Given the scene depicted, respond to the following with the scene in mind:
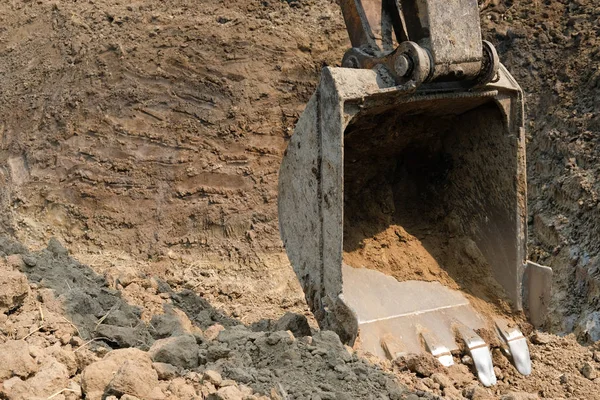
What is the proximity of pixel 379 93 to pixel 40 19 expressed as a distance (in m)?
5.14

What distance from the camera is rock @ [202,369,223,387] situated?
8.18ft

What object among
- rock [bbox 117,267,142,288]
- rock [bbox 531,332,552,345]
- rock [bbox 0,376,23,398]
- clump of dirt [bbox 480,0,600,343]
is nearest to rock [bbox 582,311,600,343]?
clump of dirt [bbox 480,0,600,343]

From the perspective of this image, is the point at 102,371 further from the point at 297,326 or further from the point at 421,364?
the point at 421,364

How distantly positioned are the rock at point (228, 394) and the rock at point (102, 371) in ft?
0.98

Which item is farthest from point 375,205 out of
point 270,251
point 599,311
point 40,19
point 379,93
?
point 40,19

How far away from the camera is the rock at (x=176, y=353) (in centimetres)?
270

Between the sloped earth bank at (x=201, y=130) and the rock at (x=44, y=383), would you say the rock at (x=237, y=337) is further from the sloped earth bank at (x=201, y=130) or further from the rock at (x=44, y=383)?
the sloped earth bank at (x=201, y=130)

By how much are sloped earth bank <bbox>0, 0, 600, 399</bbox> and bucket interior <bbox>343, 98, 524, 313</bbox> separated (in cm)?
119

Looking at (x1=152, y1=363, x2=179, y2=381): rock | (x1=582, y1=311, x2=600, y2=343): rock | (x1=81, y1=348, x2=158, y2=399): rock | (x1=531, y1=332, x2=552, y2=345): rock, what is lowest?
(x1=582, y1=311, x2=600, y2=343): rock

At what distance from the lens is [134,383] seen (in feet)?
7.59

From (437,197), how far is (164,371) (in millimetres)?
2008

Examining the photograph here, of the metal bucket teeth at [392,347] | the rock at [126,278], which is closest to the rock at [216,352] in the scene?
the metal bucket teeth at [392,347]

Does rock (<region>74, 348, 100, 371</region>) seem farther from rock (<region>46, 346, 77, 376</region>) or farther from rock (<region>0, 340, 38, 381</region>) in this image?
rock (<region>0, 340, 38, 381</region>)

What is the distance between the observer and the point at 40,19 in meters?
7.09
